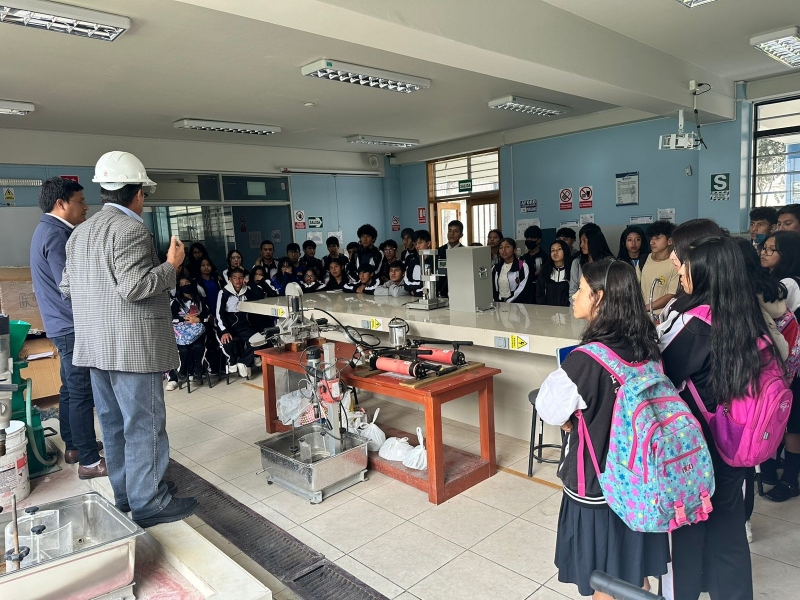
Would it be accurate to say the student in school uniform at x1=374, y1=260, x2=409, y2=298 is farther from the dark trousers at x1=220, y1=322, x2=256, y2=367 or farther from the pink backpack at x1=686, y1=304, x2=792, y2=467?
the pink backpack at x1=686, y1=304, x2=792, y2=467

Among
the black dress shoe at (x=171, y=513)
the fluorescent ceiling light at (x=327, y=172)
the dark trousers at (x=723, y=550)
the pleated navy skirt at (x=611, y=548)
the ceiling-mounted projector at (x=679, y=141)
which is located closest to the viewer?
the pleated navy skirt at (x=611, y=548)

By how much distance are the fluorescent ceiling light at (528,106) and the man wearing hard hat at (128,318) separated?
406 cm

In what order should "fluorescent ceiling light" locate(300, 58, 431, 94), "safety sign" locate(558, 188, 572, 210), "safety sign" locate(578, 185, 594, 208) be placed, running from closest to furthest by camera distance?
"fluorescent ceiling light" locate(300, 58, 431, 94) → "safety sign" locate(578, 185, 594, 208) → "safety sign" locate(558, 188, 572, 210)

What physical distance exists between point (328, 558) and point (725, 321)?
71.6 inches

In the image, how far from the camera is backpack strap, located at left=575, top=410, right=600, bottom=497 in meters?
1.54

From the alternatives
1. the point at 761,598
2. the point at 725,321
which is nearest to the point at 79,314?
the point at 725,321

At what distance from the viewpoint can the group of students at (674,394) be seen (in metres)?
1.52

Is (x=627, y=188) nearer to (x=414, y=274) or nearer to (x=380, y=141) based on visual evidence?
(x=414, y=274)

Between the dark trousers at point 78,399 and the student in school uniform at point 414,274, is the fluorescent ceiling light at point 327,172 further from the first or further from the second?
the dark trousers at point 78,399

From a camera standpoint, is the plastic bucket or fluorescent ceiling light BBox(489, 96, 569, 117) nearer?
the plastic bucket

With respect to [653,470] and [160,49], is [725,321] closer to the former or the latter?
[653,470]

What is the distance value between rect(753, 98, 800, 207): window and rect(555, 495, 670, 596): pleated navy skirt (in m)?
5.16

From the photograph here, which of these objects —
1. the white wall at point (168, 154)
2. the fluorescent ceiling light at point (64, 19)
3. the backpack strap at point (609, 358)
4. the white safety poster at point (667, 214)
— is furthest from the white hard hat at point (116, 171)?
the white safety poster at point (667, 214)

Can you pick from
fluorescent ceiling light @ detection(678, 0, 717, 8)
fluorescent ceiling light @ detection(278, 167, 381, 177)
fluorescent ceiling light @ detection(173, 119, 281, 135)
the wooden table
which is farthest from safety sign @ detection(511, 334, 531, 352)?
fluorescent ceiling light @ detection(278, 167, 381, 177)
